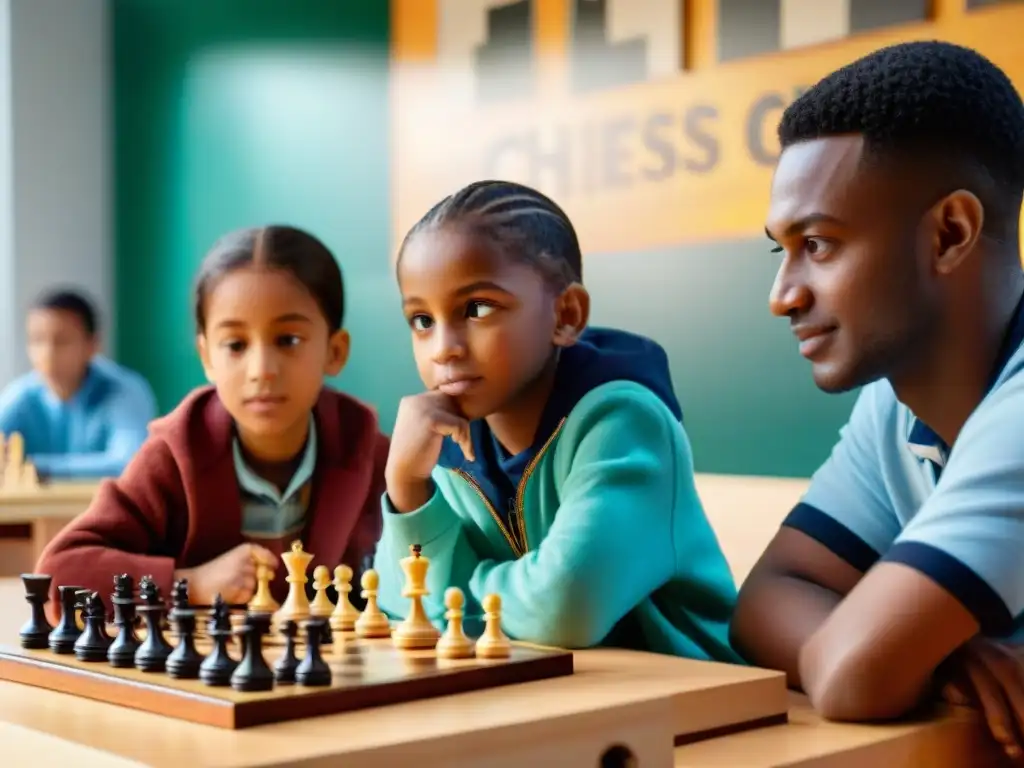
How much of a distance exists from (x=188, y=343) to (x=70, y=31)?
1589 mm

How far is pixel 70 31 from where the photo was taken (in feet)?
18.3

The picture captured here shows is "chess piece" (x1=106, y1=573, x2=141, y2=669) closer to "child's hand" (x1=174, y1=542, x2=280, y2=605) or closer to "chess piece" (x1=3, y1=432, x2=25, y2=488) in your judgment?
"child's hand" (x1=174, y1=542, x2=280, y2=605)

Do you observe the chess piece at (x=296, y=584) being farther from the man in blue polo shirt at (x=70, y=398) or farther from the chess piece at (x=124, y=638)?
the man in blue polo shirt at (x=70, y=398)

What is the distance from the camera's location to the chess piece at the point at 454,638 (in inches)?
36.5

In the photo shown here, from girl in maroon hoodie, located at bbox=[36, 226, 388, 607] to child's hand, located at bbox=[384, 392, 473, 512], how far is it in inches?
10.4

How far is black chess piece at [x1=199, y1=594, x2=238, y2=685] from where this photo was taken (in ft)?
2.63

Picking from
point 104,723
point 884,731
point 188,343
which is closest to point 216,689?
point 104,723

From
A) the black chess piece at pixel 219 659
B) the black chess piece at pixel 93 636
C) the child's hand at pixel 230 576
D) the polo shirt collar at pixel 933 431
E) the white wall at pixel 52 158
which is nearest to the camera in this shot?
the black chess piece at pixel 219 659

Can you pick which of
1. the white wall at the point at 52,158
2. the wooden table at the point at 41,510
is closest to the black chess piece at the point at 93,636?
the wooden table at the point at 41,510

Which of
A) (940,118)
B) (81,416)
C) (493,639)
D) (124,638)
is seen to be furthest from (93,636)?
(81,416)

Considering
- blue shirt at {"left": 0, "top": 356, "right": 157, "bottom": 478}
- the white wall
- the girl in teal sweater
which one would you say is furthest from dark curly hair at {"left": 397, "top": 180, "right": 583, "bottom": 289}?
the white wall

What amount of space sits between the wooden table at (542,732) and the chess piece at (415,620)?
12 cm

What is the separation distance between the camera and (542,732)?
0.76 m

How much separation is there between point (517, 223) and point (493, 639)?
444 mm
